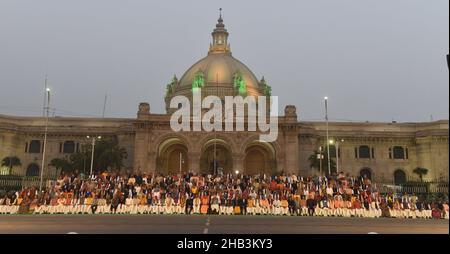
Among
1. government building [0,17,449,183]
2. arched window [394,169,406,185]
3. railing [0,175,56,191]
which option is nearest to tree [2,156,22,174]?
government building [0,17,449,183]

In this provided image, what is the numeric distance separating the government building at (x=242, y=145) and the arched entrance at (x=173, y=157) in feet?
0.51

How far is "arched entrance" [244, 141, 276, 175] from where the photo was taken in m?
61.8

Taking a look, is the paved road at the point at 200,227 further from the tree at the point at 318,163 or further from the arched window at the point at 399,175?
the arched window at the point at 399,175

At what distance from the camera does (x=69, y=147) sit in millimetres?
62344

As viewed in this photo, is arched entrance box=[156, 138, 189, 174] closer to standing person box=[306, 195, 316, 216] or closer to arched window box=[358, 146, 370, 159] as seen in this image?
arched window box=[358, 146, 370, 159]

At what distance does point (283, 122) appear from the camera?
5747cm

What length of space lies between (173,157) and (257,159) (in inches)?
517

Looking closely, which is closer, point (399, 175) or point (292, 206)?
point (292, 206)

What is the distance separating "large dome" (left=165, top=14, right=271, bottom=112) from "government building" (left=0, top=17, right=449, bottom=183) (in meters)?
14.4

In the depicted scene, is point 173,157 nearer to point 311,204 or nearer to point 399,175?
point 399,175

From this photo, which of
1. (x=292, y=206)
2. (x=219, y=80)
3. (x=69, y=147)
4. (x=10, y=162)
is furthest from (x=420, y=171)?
(x=10, y=162)

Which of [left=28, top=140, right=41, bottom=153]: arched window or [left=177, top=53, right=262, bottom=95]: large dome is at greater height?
[left=177, top=53, right=262, bottom=95]: large dome

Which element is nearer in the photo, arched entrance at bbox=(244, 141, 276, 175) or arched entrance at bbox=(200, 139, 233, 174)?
arched entrance at bbox=(200, 139, 233, 174)
